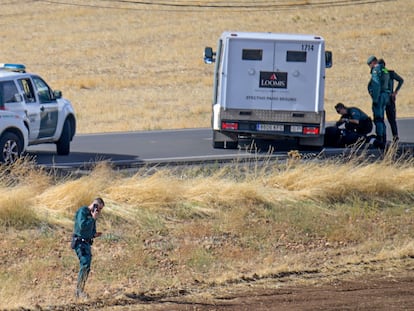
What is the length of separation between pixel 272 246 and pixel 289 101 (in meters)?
6.56

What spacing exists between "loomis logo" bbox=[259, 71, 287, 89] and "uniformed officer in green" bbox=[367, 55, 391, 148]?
1.68 meters

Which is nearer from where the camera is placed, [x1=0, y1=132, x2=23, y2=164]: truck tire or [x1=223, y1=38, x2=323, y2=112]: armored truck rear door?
[x1=0, y1=132, x2=23, y2=164]: truck tire

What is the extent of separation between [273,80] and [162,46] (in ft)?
118

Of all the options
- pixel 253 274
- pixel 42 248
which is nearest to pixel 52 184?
pixel 42 248

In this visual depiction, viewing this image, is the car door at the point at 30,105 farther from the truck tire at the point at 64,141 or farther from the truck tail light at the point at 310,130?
the truck tail light at the point at 310,130

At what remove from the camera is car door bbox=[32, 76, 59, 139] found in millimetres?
18938

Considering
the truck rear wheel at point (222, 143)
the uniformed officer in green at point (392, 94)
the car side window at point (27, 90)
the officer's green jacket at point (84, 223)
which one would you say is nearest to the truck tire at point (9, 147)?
the car side window at point (27, 90)

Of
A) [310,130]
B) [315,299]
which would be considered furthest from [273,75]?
[315,299]

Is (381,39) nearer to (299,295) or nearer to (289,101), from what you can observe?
(289,101)

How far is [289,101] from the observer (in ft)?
67.2

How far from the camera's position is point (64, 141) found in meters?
19.9

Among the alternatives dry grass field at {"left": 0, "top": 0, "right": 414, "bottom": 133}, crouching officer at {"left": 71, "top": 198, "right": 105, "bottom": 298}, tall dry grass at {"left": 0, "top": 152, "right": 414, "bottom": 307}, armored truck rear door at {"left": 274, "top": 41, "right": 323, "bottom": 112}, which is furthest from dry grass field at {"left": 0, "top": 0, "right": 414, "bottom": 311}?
dry grass field at {"left": 0, "top": 0, "right": 414, "bottom": 133}

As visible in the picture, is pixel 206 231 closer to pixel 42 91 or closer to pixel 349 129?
pixel 42 91

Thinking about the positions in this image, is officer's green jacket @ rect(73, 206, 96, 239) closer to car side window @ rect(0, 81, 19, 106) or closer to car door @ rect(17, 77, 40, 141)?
car side window @ rect(0, 81, 19, 106)
